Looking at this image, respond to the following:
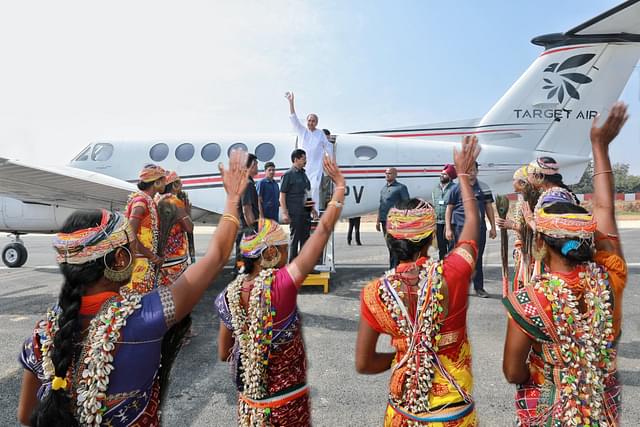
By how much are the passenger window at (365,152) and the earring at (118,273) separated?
875cm

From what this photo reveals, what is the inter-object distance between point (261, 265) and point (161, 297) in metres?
0.71

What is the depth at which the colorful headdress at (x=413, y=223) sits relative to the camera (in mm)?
1995

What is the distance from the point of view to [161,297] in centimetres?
162

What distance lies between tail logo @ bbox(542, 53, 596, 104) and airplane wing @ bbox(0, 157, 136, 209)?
10393mm

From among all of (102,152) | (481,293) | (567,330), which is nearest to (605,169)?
(567,330)

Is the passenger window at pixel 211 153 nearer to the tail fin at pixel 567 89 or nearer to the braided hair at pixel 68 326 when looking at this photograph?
the tail fin at pixel 567 89

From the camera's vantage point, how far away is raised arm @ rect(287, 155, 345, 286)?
6.75ft

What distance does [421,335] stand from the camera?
1.84 meters

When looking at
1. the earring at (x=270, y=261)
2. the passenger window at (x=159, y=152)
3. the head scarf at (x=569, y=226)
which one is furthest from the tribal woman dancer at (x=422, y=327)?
the passenger window at (x=159, y=152)

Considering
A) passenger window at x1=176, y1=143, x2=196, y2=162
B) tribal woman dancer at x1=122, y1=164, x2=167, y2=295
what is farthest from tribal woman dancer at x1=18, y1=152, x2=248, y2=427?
passenger window at x1=176, y1=143, x2=196, y2=162

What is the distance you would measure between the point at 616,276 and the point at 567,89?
10.8 meters

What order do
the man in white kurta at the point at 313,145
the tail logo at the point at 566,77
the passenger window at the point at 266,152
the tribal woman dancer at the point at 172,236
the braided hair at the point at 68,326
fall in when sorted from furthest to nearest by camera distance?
the tail logo at the point at 566,77
the passenger window at the point at 266,152
the man in white kurta at the point at 313,145
the tribal woman dancer at the point at 172,236
the braided hair at the point at 68,326

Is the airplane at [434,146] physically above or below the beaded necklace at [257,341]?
above

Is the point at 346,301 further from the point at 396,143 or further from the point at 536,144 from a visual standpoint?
the point at 536,144
